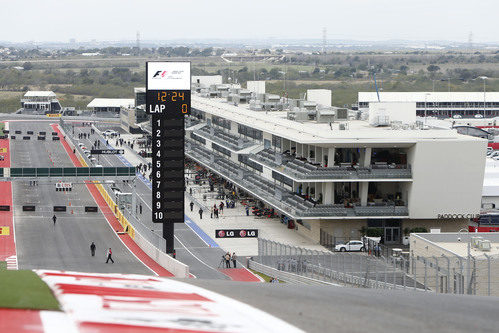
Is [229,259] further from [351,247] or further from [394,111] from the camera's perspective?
[394,111]

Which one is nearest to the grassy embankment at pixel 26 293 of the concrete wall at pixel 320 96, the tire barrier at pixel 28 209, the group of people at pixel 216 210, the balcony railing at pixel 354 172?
the balcony railing at pixel 354 172

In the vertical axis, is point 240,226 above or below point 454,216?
below

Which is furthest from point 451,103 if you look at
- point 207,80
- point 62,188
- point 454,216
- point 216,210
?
point 454,216

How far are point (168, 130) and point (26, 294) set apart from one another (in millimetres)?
42317

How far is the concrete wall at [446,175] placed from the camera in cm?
Answer: 6838

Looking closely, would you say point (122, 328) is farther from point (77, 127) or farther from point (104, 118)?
point (104, 118)

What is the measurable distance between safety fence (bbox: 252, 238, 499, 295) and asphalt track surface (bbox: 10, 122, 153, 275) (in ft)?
27.7

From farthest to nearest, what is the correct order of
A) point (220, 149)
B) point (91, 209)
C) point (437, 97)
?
point (437, 97) < point (220, 149) < point (91, 209)

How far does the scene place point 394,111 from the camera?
79.4 m

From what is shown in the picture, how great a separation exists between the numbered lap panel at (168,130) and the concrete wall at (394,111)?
73.1ft

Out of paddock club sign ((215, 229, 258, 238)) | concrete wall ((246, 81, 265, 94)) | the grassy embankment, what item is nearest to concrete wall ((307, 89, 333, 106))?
concrete wall ((246, 81, 265, 94))

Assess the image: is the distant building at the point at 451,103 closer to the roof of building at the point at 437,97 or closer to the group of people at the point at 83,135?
the roof of building at the point at 437,97

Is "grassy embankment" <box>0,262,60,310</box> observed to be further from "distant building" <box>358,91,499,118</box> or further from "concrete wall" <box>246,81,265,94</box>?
"distant building" <box>358,91,499,118</box>

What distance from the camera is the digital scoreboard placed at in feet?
196
